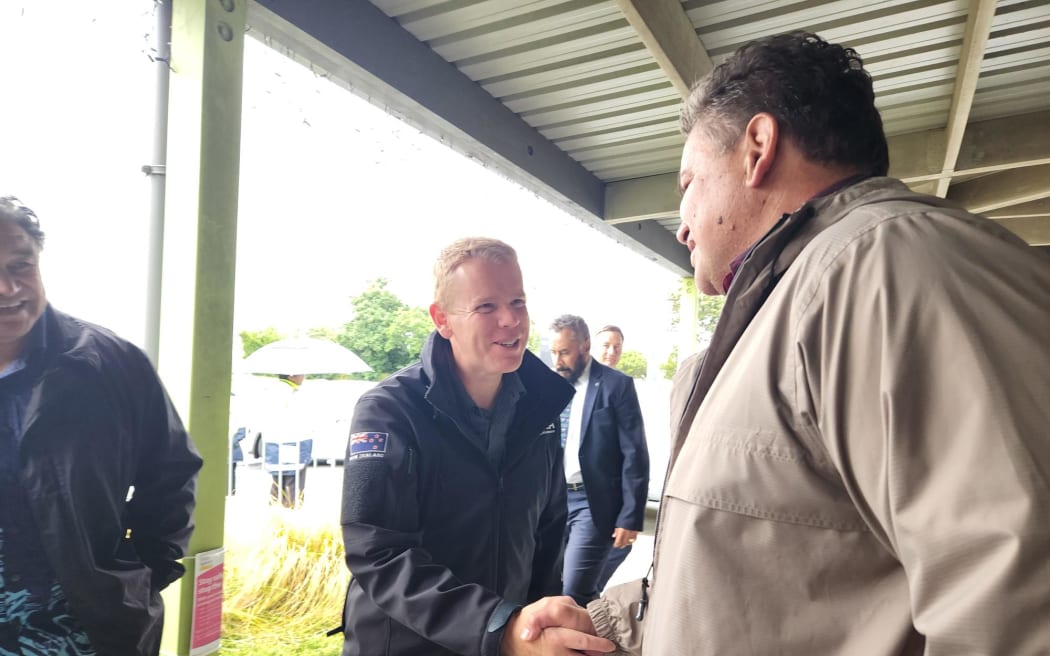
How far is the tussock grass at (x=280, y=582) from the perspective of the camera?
4020 millimetres

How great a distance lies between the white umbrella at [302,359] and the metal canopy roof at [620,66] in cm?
413

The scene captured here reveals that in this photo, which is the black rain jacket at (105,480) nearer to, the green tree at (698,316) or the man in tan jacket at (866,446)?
the man in tan jacket at (866,446)

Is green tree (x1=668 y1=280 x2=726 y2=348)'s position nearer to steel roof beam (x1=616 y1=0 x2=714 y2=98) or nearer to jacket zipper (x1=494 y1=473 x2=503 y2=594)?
steel roof beam (x1=616 y1=0 x2=714 y2=98)

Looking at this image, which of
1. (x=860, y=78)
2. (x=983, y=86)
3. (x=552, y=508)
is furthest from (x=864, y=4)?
(x=552, y=508)

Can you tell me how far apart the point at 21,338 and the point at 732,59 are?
170cm

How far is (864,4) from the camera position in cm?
352

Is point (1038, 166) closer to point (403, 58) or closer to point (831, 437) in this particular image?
point (403, 58)

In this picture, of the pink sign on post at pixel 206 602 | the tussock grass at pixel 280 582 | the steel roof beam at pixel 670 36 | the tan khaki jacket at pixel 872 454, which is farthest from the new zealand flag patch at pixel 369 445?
the tussock grass at pixel 280 582

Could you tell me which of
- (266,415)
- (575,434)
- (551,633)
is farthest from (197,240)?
(266,415)

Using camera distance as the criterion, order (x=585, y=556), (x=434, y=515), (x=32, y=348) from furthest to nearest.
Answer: (x=585, y=556) < (x=434, y=515) < (x=32, y=348)

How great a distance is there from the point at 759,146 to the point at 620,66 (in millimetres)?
3299

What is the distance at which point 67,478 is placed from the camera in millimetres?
1585

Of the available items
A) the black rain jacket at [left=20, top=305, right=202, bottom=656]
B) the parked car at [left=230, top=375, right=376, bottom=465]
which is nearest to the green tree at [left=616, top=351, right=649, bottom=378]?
the parked car at [left=230, top=375, right=376, bottom=465]

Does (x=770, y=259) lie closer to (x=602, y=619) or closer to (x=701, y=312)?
(x=602, y=619)
